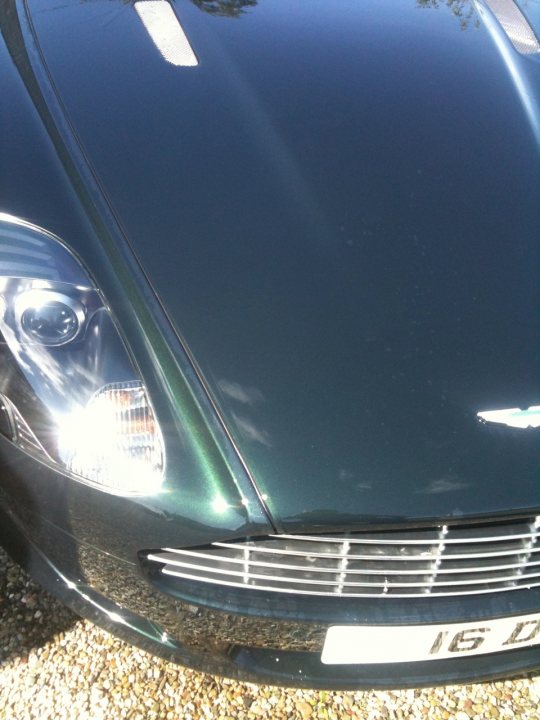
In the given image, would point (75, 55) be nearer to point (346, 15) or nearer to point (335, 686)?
point (346, 15)

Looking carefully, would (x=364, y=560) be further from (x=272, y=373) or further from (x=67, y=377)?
(x=67, y=377)

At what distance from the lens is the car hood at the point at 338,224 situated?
3.51ft

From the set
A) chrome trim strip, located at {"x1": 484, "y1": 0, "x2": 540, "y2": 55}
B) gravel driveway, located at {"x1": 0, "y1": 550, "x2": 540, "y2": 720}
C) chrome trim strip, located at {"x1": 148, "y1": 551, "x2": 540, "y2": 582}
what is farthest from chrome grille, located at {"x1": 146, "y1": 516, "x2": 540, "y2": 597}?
chrome trim strip, located at {"x1": 484, "y1": 0, "x2": 540, "y2": 55}

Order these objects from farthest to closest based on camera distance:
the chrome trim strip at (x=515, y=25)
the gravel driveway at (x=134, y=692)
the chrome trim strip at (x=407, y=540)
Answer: the chrome trim strip at (x=515, y=25)
the gravel driveway at (x=134, y=692)
the chrome trim strip at (x=407, y=540)

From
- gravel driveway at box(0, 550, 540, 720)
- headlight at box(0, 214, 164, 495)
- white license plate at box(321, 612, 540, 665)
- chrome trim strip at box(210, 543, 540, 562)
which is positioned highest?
headlight at box(0, 214, 164, 495)

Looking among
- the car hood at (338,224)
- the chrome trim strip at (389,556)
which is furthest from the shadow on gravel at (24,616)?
the car hood at (338,224)

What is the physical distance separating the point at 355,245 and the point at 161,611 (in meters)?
0.77

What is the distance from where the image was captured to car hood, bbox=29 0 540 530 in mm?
1071

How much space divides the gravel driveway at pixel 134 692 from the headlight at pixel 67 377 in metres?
0.60

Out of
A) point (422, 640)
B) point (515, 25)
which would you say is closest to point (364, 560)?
point (422, 640)

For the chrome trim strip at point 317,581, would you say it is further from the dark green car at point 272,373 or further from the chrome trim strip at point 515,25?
the chrome trim strip at point 515,25

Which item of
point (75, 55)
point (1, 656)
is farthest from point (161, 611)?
point (75, 55)

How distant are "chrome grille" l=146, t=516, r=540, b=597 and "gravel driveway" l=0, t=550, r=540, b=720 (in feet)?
1.61

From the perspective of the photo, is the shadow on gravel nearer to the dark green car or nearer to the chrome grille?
the dark green car
